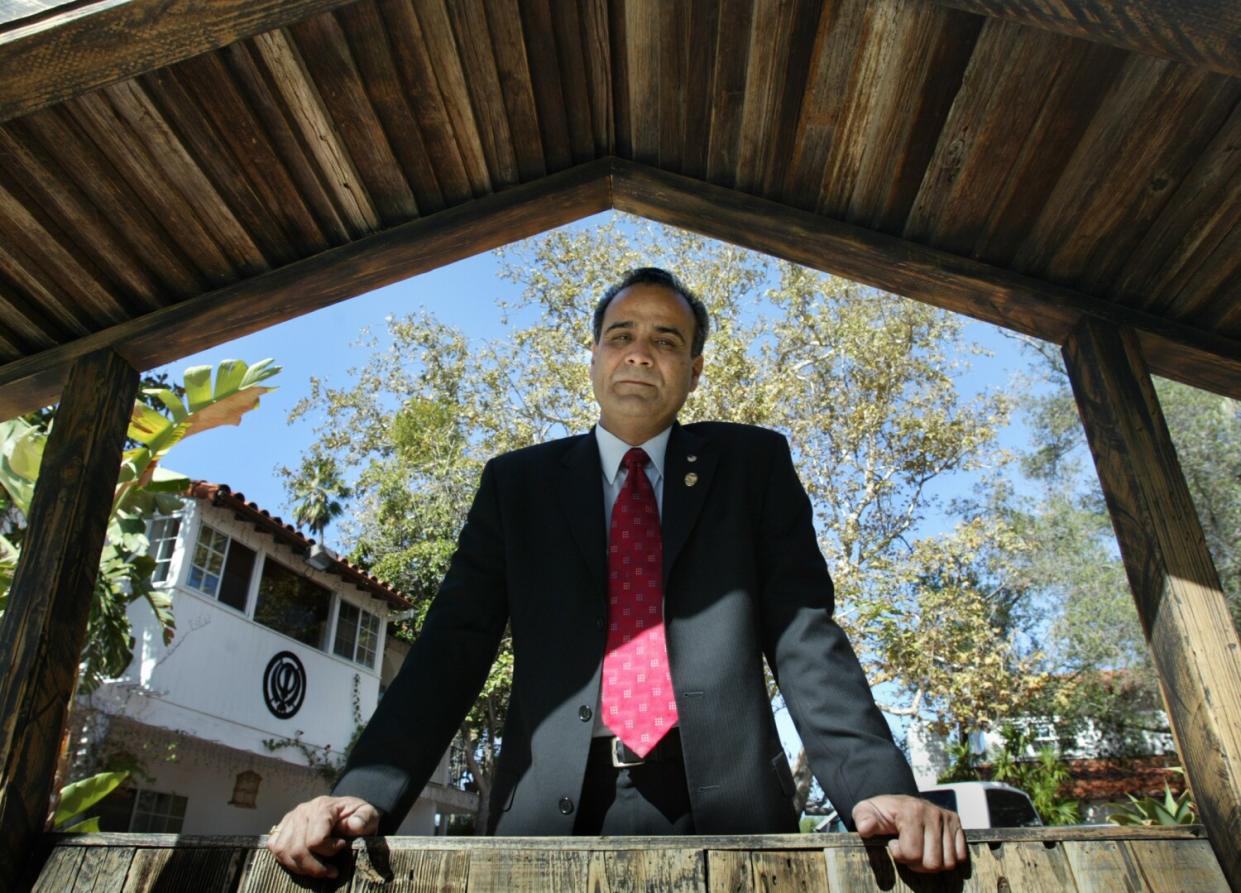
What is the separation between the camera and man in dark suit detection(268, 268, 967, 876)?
A: 1744 millimetres

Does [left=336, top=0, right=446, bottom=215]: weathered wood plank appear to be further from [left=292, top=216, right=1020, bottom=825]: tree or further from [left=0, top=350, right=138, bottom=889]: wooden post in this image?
[left=292, top=216, right=1020, bottom=825]: tree

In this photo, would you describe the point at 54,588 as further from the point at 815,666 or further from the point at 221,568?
the point at 221,568

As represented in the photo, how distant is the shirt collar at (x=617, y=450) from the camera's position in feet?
7.63

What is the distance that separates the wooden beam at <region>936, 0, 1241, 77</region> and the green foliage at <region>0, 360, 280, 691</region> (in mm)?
4699

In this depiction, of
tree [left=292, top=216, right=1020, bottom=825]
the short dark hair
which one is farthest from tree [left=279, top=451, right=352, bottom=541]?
the short dark hair

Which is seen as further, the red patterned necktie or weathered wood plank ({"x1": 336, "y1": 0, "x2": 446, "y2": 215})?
weathered wood plank ({"x1": 336, "y1": 0, "x2": 446, "y2": 215})

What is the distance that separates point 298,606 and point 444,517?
412 centimetres

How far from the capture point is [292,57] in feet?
8.47

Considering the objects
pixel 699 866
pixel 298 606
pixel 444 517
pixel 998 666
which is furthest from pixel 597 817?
pixel 444 517

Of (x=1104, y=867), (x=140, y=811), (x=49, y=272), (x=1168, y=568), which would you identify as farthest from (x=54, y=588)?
(x=140, y=811)

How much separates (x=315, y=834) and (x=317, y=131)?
210 cm

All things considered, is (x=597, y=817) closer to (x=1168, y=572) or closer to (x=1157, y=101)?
(x=1168, y=572)

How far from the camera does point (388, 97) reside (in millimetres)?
2797

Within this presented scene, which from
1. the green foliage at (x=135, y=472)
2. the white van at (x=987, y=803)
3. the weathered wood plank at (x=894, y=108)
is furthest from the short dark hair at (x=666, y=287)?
the white van at (x=987, y=803)
